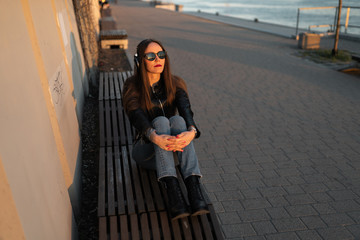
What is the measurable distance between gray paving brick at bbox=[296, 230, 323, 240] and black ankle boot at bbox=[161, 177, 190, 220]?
1370 millimetres

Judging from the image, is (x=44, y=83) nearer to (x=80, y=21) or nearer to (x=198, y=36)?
(x=80, y=21)

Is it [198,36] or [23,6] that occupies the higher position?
[23,6]

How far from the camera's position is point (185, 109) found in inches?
139

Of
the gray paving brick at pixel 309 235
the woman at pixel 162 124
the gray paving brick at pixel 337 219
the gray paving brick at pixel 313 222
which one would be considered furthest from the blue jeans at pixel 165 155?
the gray paving brick at pixel 337 219

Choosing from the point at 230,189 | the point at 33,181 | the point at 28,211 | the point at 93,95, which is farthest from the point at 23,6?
the point at 93,95

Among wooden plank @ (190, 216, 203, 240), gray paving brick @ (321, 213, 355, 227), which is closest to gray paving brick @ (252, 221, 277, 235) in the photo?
gray paving brick @ (321, 213, 355, 227)

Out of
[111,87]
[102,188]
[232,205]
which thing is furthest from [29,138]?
[111,87]

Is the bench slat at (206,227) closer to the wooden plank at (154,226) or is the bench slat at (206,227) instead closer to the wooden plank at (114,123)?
the wooden plank at (154,226)

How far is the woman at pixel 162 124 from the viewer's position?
2.97 m

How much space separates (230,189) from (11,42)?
309cm

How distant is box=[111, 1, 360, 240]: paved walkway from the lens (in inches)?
144

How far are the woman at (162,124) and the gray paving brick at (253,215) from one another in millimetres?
983

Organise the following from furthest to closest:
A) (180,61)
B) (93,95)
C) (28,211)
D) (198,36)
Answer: (198,36)
(180,61)
(93,95)
(28,211)

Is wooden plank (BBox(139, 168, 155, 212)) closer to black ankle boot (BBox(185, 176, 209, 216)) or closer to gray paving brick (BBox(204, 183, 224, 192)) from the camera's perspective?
black ankle boot (BBox(185, 176, 209, 216))
